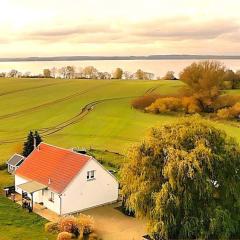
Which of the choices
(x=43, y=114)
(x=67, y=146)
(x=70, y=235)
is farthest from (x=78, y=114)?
(x=70, y=235)

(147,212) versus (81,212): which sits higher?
(147,212)

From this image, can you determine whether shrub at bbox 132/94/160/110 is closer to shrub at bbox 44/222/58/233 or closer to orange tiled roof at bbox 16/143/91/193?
orange tiled roof at bbox 16/143/91/193

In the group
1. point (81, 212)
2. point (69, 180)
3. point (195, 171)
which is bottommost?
point (81, 212)

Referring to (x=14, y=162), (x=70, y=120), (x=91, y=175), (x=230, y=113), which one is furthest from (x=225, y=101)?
(x=91, y=175)

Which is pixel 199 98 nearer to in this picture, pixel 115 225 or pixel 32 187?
pixel 32 187

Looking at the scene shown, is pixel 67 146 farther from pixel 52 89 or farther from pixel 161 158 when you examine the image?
pixel 52 89
